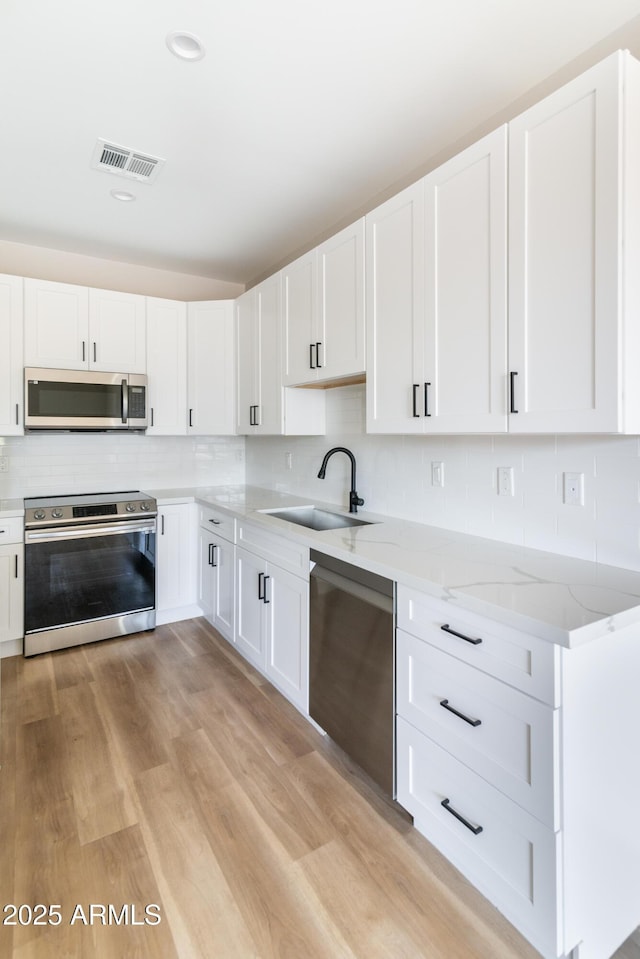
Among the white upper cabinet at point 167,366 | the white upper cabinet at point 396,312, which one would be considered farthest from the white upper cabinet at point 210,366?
the white upper cabinet at point 396,312

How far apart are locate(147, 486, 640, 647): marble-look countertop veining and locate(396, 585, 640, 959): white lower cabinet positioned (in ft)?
0.19

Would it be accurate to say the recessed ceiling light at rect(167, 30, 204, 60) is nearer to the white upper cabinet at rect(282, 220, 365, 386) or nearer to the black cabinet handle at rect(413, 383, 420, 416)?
the white upper cabinet at rect(282, 220, 365, 386)

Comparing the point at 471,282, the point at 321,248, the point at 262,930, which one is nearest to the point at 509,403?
the point at 471,282

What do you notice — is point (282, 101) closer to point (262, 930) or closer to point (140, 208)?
point (140, 208)

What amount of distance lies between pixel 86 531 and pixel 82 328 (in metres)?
1.35

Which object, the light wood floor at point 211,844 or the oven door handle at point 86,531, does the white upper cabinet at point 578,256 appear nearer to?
the light wood floor at point 211,844

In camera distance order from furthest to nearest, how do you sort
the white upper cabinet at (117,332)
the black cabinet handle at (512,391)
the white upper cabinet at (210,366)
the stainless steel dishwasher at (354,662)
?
the white upper cabinet at (210,366), the white upper cabinet at (117,332), the stainless steel dishwasher at (354,662), the black cabinet handle at (512,391)

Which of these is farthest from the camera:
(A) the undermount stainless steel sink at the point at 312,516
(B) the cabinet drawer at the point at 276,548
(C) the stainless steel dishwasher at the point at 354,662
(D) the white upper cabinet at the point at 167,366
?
(D) the white upper cabinet at the point at 167,366

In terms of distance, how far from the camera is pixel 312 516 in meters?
3.04

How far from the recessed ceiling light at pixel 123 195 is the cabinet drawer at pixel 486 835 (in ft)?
9.54

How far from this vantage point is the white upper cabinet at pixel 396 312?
1.95m

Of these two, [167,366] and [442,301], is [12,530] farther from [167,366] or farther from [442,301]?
[442,301]

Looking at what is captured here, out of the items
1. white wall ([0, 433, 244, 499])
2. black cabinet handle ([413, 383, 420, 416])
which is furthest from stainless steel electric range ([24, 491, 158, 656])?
black cabinet handle ([413, 383, 420, 416])

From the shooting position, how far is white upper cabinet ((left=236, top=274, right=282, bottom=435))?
306cm
